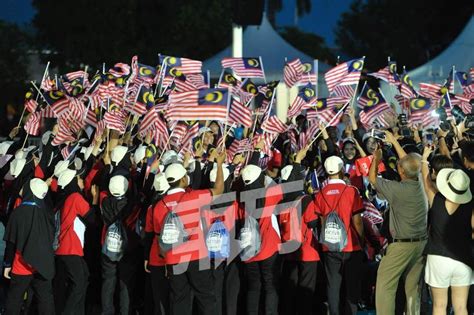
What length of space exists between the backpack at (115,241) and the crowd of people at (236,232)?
0.01m

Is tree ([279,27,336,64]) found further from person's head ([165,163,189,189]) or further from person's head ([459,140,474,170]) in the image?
person's head ([165,163,189,189])

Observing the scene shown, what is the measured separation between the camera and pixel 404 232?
1003 cm

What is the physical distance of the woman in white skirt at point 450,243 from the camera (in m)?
9.27

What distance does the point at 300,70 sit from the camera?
50.4ft

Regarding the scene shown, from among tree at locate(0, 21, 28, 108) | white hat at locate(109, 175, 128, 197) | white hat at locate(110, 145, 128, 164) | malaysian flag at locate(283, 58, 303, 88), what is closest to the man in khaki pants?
white hat at locate(109, 175, 128, 197)

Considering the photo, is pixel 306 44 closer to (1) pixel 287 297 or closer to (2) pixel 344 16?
(2) pixel 344 16

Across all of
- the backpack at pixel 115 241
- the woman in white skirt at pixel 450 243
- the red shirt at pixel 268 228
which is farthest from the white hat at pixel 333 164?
the backpack at pixel 115 241

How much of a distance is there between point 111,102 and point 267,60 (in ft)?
44.5

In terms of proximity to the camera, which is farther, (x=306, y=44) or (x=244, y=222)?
(x=306, y=44)

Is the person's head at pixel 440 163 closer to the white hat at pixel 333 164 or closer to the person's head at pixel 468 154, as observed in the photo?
the person's head at pixel 468 154

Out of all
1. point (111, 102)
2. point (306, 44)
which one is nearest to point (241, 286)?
point (111, 102)

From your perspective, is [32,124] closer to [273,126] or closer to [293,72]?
[273,126]

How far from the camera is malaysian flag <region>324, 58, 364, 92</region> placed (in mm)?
14844

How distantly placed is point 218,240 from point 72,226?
5.68ft
